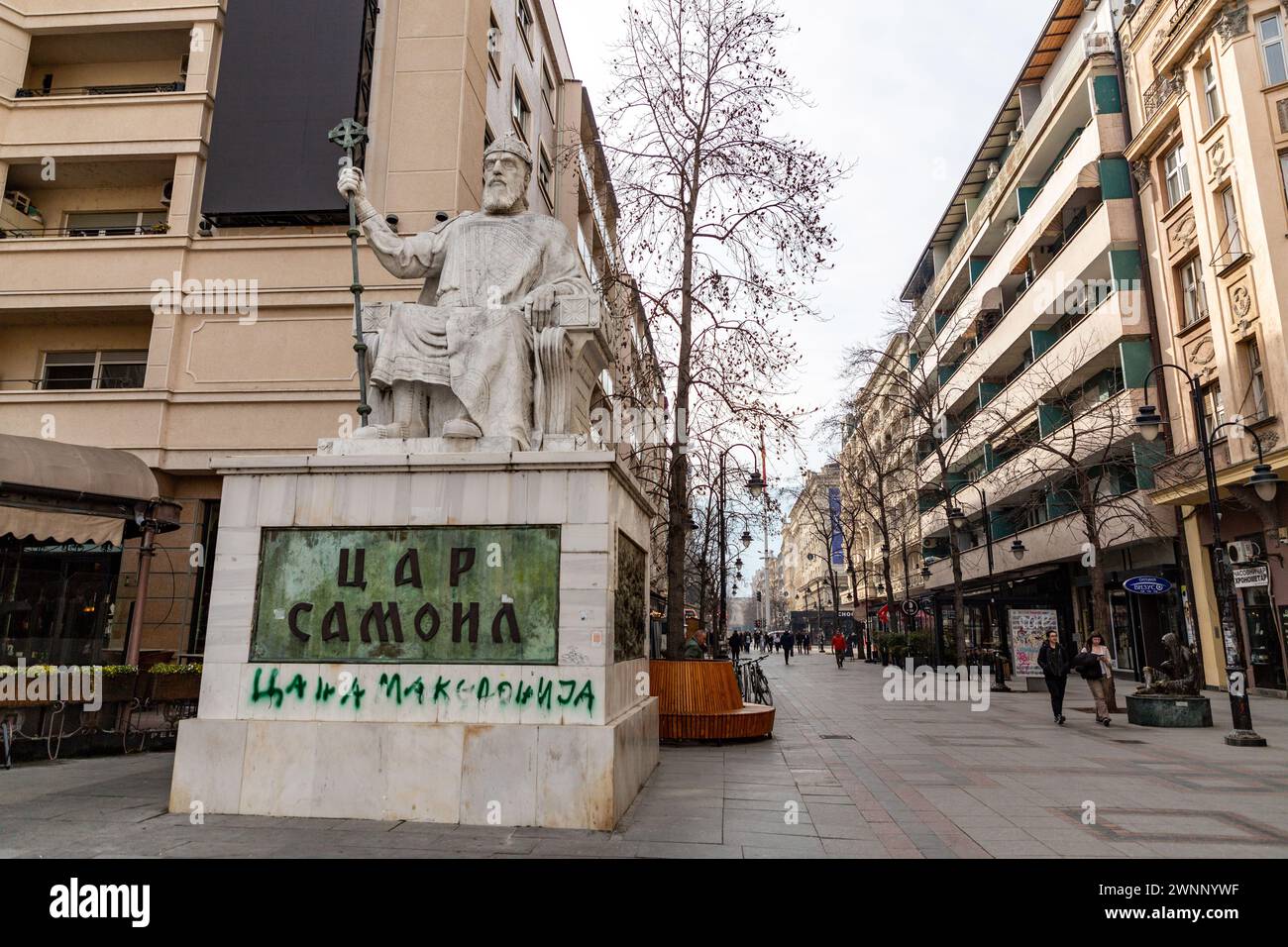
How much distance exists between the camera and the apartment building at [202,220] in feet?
55.0

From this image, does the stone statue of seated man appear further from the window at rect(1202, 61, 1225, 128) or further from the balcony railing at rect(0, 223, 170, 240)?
the window at rect(1202, 61, 1225, 128)

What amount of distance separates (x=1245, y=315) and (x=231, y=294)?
2419 cm

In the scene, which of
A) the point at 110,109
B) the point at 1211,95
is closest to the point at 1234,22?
the point at 1211,95

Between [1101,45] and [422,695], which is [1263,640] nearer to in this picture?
[1101,45]

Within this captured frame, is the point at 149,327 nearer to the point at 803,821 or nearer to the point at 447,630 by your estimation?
the point at 447,630

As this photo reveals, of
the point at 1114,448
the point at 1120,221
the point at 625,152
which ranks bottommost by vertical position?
the point at 1114,448

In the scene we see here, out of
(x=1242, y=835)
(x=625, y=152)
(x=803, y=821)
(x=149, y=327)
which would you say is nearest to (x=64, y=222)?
(x=149, y=327)

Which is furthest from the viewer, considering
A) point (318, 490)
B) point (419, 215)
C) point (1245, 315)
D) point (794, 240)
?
point (1245, 315)

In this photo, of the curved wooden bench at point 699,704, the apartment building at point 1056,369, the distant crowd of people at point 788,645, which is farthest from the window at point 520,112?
the distant crowd of people at point 788,645

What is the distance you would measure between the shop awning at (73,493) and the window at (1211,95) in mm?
25915

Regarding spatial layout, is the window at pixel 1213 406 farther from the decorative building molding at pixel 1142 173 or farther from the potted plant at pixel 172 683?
the potted plant at pixel 172 683

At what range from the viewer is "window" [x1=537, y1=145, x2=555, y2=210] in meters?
24.4

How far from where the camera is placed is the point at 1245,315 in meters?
19.9

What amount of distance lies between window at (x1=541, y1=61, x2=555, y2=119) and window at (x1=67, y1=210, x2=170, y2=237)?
12087mm
